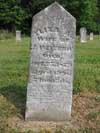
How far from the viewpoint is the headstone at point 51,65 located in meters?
7.70

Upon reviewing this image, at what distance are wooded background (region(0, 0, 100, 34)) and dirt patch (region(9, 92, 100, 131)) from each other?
149 feet

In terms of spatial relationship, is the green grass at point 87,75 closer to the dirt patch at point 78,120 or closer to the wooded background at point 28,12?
the dirt patch at point 78,120

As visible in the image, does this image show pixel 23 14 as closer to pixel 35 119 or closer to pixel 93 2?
pixel 93 2

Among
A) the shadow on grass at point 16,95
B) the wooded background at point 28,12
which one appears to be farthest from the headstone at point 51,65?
the wooded background at point 28,12

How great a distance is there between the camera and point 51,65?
7.84 m

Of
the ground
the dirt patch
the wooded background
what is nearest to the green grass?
the ground

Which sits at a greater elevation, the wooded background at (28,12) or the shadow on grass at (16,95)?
the wooded background at (28,12)

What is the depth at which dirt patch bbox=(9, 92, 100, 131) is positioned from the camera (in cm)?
768

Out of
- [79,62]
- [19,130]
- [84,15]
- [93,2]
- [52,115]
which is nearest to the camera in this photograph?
[19,130]

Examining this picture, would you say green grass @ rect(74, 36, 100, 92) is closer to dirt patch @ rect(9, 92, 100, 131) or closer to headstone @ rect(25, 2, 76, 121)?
dirt patch @ rect(9, 92, 100, 131)

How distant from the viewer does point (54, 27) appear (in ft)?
25.3

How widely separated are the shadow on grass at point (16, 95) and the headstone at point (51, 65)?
0.42 meters

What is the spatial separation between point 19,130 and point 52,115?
0.72 metres

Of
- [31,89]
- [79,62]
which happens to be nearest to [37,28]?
[31,89]
